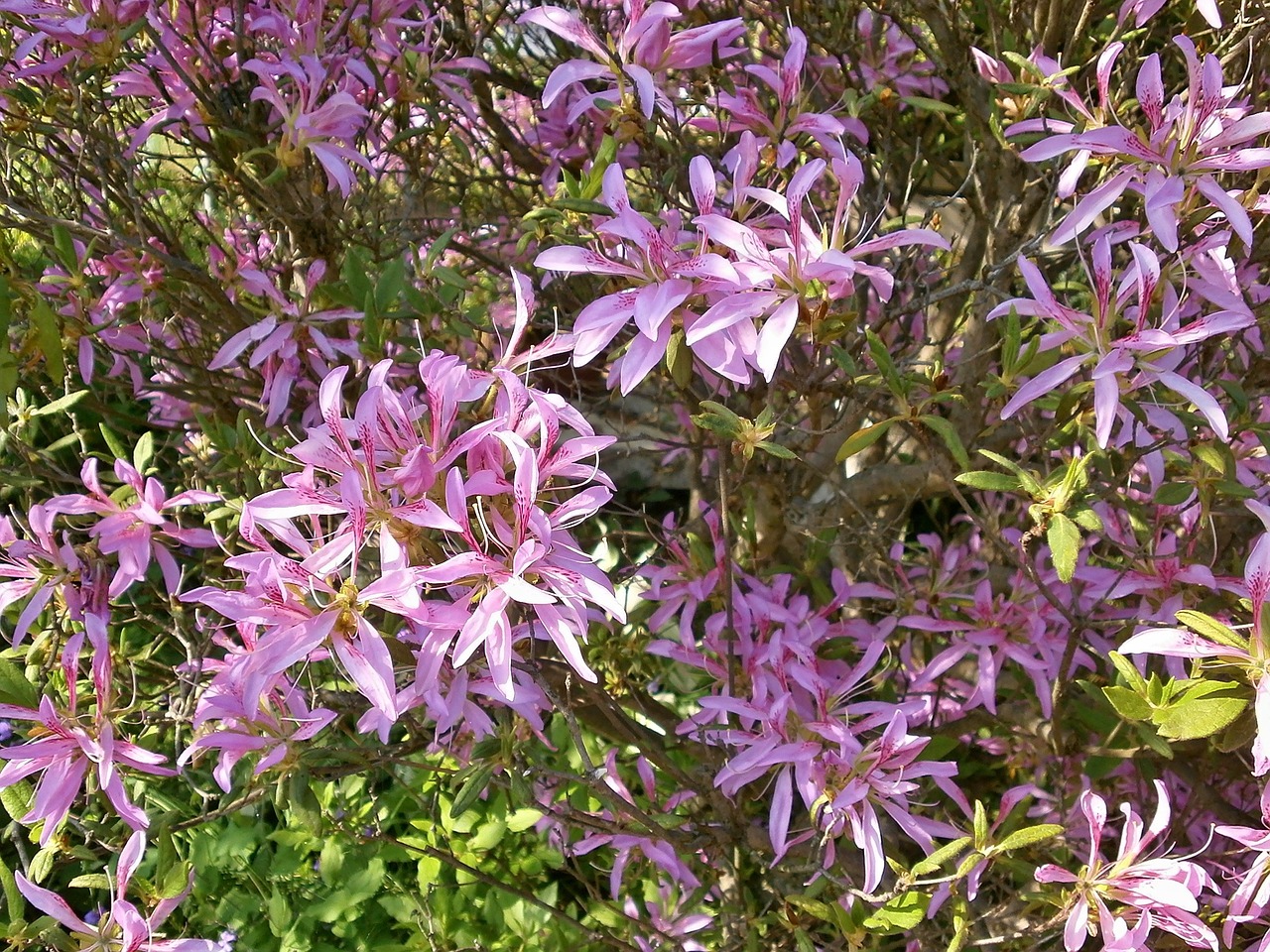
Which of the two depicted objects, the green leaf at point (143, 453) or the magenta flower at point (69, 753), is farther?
A: the green leaf at point (143, 453)

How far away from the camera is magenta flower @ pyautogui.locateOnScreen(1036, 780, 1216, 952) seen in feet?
4.16

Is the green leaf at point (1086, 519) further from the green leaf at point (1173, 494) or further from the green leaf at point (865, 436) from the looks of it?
the green leaf at point (1173, 494)

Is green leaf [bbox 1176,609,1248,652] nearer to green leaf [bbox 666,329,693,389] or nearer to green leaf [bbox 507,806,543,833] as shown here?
green leaf [bbox 666,329,693,389]

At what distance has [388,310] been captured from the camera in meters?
1.46

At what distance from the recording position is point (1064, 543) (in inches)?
41.8

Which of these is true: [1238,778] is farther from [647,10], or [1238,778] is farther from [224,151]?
[224,151]

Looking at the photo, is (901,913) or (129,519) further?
(129,519)

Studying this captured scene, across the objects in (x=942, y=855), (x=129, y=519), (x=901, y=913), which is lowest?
(x=901, y=913)

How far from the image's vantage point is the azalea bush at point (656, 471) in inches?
44.4

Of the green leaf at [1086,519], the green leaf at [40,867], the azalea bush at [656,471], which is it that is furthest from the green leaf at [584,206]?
the green leaf at [40,867]

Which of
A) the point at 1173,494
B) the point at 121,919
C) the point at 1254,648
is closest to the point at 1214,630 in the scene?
the point at 1254,648

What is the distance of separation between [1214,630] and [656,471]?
1546 mm

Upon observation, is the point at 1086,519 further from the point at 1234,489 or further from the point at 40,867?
the point at 40,867

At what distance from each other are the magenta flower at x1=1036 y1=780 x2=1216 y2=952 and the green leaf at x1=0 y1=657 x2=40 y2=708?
4.11ft
